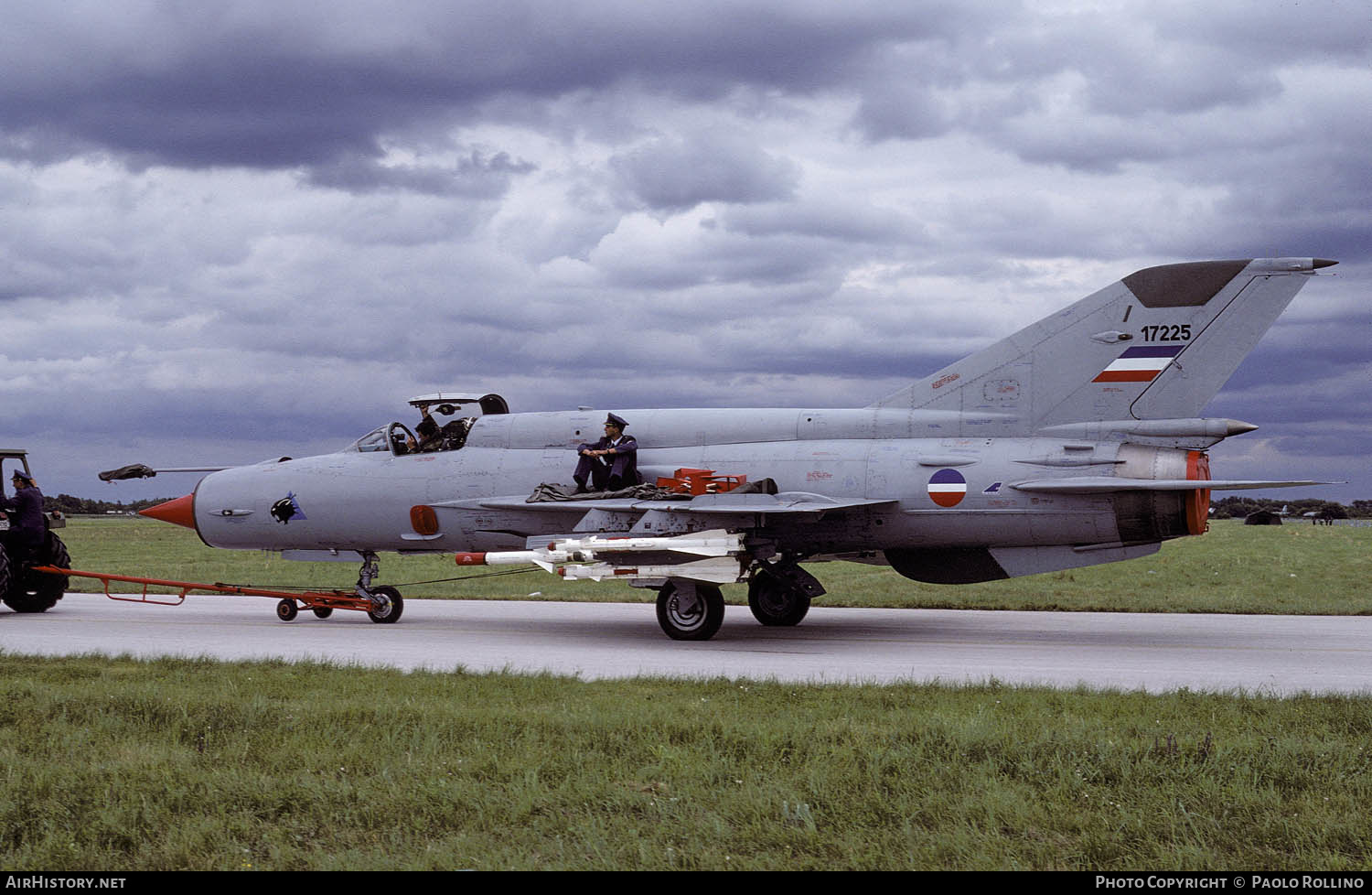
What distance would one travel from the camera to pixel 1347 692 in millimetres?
9969

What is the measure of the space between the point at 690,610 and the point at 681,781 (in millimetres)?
8503

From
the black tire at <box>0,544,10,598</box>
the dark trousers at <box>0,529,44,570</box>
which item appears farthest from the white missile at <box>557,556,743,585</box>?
the dark trousers at <box>0,529,44,570</box>

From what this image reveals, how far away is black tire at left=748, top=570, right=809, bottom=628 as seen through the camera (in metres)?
16.9

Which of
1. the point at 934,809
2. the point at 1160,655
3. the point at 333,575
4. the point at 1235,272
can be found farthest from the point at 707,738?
the point at 333,575

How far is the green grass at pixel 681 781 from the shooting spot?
5.43 metres

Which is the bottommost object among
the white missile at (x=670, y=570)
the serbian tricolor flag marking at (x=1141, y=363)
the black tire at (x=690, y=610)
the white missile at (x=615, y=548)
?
the black tire at (x=690, y=610)

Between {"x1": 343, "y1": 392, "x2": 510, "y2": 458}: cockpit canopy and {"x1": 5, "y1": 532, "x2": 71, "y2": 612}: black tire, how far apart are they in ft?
19.9

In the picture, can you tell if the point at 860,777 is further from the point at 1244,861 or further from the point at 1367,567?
the point at 1367,567

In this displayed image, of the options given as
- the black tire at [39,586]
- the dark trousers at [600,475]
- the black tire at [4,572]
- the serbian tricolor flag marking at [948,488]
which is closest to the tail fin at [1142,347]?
the serbian tricolor flag marking at [948,488]

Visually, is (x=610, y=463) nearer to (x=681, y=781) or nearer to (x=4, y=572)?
(x=681, y=781)

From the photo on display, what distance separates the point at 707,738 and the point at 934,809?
6.65 feet

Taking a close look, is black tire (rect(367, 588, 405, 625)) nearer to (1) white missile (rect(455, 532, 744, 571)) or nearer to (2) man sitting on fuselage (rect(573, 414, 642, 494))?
(1) white missile (rect(455, 532, 744, 571))

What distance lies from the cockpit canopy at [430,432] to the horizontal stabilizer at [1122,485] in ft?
26.6

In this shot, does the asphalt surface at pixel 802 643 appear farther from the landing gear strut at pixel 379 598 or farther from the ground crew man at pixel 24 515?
the ground crew man at pixel 24 515
